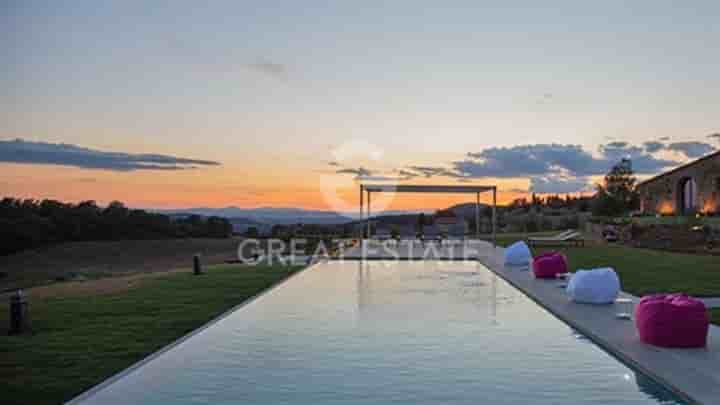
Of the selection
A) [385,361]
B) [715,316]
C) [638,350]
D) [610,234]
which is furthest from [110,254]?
[638,350]

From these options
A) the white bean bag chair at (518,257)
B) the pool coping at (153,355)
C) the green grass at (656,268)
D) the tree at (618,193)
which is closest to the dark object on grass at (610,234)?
the green grass at (656,268)

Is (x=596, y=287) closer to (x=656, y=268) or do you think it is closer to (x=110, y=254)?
(x=656, y=268)

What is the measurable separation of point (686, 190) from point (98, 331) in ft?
89.0

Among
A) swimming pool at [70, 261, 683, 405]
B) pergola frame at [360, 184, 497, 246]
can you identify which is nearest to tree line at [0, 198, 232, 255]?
pergola frame at [360, 184, 497, 246]

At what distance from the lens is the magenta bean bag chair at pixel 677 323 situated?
5102 mm

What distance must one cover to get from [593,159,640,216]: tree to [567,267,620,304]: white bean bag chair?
27.9 meters

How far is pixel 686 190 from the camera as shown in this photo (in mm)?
27172

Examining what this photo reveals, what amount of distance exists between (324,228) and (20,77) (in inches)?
550

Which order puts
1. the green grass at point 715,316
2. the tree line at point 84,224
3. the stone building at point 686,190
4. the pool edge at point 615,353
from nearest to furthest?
the pool edge at point 615,353 < the green grass at point 715,316 < the stone building at point 686,190 < the tree line at point 84,224

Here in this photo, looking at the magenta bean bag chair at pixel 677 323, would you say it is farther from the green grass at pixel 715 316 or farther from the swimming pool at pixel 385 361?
the green grass at pixel 715 316

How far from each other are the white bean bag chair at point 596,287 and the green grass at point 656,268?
1696 millimetres

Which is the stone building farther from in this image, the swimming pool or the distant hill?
the swimming pool

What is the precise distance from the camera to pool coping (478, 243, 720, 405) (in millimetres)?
3988

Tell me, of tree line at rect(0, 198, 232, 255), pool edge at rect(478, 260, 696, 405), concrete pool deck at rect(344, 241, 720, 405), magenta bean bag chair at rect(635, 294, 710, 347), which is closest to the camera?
pool edge at rect(478, 260, 696, 405)
